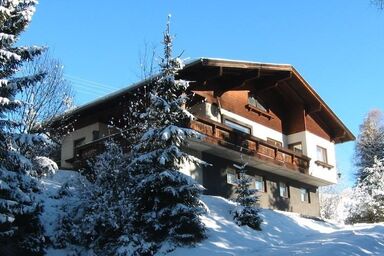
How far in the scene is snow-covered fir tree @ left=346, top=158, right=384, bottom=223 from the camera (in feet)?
101

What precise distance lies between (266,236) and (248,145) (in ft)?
25.3

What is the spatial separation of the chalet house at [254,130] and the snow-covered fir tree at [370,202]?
2.14 meters

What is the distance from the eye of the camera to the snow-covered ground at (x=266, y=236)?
15812mm

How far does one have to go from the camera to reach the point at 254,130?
3059 centimetres

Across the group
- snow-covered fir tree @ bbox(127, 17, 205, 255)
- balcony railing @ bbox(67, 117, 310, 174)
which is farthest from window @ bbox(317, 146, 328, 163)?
snow-covered fir tree @ bbox(127, 17, 205, 255)

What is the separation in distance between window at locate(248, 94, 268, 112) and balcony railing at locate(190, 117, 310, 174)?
3401 mm

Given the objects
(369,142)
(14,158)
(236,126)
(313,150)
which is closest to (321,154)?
(313,150)

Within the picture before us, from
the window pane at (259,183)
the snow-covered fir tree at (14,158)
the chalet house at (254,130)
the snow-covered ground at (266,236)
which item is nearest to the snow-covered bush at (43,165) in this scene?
the snow-covered fir tree at (14,158)

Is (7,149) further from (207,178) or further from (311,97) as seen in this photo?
(311,97)

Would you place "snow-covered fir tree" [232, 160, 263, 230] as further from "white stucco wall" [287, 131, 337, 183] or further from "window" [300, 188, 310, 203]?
"window" [300, 188, 310, 203]

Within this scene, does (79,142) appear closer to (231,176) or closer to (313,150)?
(231,176)

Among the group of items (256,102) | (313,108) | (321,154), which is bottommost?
(321,154)

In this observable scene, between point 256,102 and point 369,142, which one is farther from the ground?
point 369,142

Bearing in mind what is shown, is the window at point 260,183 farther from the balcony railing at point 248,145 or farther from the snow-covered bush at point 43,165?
the snow-covered bush at point 43,165
